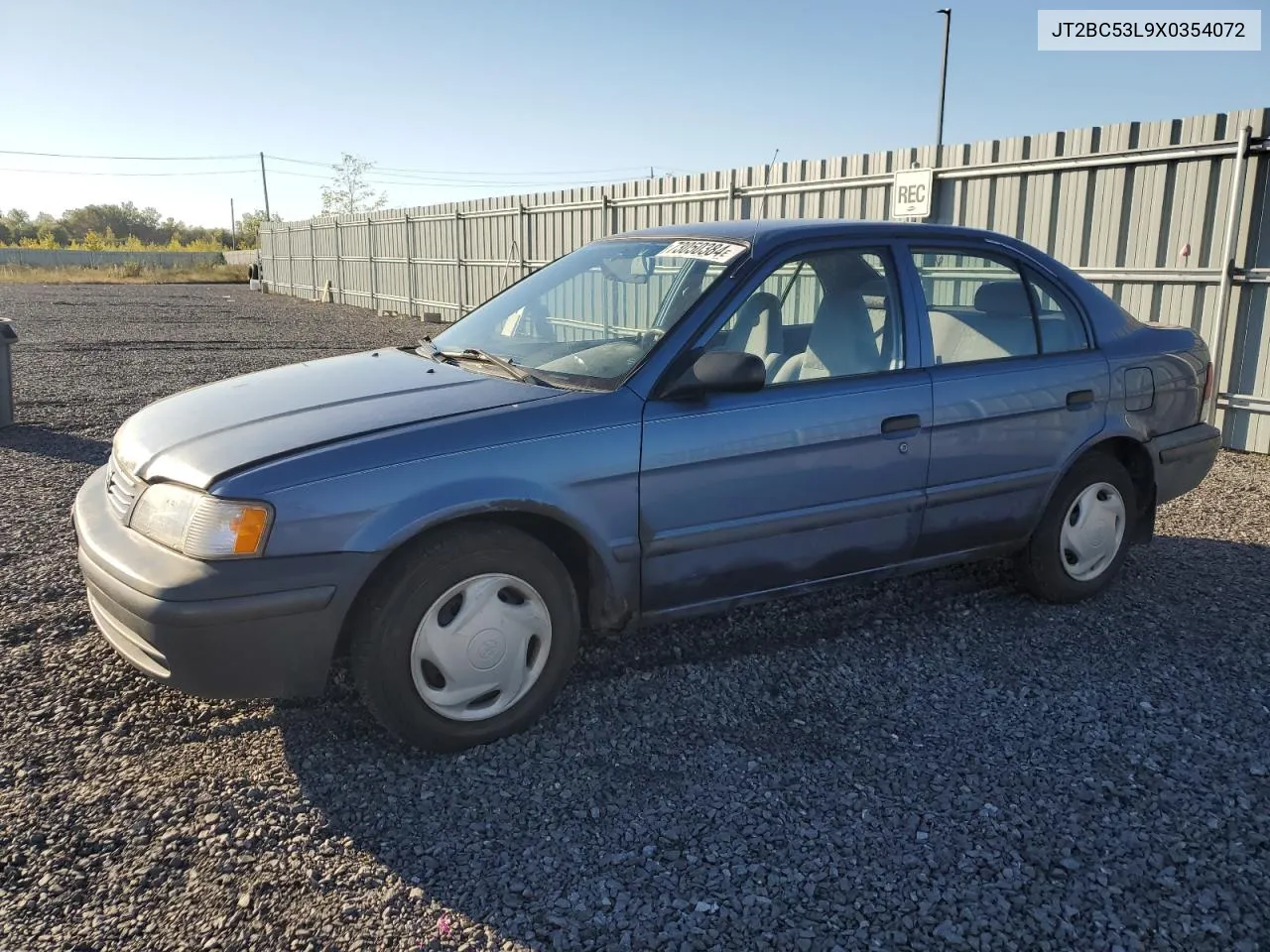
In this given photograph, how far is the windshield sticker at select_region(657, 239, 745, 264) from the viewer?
374 cm

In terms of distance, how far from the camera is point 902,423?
3770 mm

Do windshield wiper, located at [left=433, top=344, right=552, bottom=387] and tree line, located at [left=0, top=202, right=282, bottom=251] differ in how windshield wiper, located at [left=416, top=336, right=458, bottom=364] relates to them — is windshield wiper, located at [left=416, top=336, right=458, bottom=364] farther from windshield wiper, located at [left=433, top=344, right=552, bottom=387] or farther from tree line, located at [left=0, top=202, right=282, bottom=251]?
tree line, located at [left=0, top=202, right=282, bottom=251]

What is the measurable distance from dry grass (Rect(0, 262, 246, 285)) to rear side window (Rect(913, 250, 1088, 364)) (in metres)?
47.9

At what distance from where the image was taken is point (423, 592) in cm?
294

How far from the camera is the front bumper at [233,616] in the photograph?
2.71m

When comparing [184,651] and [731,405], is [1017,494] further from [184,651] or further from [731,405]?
[184,651]

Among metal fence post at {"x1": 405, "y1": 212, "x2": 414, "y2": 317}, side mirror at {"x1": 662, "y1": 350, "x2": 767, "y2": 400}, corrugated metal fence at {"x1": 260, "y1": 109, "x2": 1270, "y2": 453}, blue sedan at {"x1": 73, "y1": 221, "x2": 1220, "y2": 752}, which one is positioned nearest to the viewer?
blue sedan at {"x1": 73, "y1": 221, "x2": 1220, "y2": 752}

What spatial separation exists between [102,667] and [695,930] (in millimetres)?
2591

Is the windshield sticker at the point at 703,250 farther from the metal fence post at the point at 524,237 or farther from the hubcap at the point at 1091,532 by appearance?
the metal fence post at the point at 524,237

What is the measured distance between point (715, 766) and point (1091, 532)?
242 centimetres

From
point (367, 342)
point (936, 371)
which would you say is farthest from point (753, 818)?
point (367, 342)

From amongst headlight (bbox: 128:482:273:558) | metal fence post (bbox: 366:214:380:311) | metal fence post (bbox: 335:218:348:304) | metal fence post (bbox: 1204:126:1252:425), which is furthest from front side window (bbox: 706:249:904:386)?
metal fence post (bbox: 335:218:348:304)

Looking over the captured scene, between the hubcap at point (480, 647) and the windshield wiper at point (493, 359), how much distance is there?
78 centimetres

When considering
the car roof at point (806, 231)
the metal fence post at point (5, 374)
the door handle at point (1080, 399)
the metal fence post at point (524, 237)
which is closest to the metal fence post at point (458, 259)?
the metal fence post at point (524, 237)
